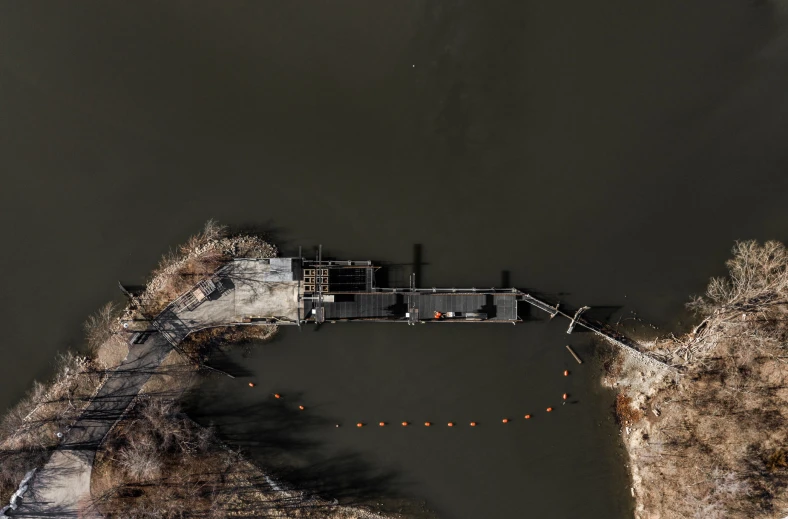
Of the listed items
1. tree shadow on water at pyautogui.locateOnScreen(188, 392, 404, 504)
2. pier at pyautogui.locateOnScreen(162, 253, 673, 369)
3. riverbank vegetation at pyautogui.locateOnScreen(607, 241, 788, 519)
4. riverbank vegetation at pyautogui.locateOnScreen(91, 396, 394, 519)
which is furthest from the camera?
tree shadow on water at pyautogui.locateOnScreen(188, 392, 404, 504)

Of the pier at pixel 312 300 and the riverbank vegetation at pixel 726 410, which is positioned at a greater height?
the pier at pixel 312 300

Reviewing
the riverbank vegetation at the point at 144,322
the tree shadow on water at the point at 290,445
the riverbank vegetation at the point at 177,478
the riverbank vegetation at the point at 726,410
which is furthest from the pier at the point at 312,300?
the riverbank vegetation at the point at 177,478

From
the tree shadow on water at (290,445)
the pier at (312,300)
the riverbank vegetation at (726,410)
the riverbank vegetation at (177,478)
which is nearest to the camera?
the riverbank vegetation at (177,478)

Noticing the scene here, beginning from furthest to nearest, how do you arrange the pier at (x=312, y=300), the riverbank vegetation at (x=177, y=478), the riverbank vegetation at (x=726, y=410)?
1. the pier at (x=312, y=300)
2. the riverbank vegetation at (x=726, y=410)
3. the riverbank vegetation at (x=177, y=478)

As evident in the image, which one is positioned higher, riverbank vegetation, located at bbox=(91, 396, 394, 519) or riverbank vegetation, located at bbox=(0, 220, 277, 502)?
riverbank vegetation, located at bbox=(0, 220, 277, 502)

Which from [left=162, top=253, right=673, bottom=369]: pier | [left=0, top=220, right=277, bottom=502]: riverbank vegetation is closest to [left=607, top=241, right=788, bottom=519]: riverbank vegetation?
[left=162, top=253, right=673, bottom=369]: pier

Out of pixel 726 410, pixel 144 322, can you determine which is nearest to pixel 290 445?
pixel 144 322

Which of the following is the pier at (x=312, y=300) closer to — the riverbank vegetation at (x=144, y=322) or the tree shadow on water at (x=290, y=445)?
the riverbank vegetation at (x=144, y=322)

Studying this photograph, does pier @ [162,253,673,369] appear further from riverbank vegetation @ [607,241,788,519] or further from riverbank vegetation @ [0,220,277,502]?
riverbank vegetation @ [607,241,788,519]
